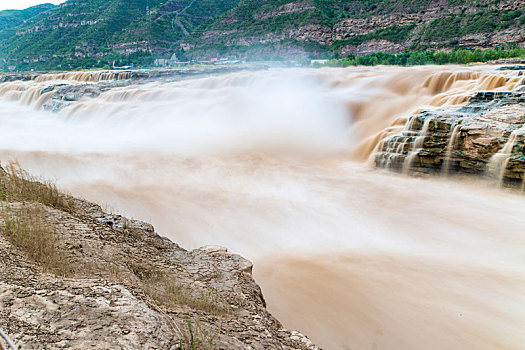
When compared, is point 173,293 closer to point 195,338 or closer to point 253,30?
point 195,338

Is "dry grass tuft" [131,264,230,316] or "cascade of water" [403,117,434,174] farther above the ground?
"cascade of water" [403,117,434,174]

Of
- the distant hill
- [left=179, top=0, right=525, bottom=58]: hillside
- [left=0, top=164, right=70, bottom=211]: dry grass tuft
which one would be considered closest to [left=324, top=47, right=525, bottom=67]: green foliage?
[left=179, top=0, right=525, bottom=58]: hillside

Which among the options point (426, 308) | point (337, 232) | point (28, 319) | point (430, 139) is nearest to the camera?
point (28, 319)

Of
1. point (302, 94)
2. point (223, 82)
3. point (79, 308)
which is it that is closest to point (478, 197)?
point (79, 308)

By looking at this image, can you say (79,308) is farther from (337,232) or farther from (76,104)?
(76,104)

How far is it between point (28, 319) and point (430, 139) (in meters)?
8.12

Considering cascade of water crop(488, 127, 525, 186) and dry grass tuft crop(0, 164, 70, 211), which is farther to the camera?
cascade of water crop(488, 127, 525, 186)

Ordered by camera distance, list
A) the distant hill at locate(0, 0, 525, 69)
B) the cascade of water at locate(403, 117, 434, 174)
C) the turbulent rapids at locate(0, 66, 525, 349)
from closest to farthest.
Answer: the turbulent rapids at locate(0, 66, 525, 349) → the cascade of water at locate(403, 117, 434, 174) → the distant hill at locate(0, 0, 525, 69)

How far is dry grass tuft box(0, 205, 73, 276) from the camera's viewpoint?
221cm

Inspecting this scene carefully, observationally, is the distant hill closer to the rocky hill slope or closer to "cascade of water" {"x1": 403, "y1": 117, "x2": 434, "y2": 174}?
"cascade of water" {"x1": 403, "y1": 117, "x2": 434, "y2": 174}

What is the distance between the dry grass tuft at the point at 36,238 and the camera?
87.2 inches

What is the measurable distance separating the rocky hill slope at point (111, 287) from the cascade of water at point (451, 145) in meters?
6.13

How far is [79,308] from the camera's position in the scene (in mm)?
1626

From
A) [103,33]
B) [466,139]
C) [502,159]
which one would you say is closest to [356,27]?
[103,33]
